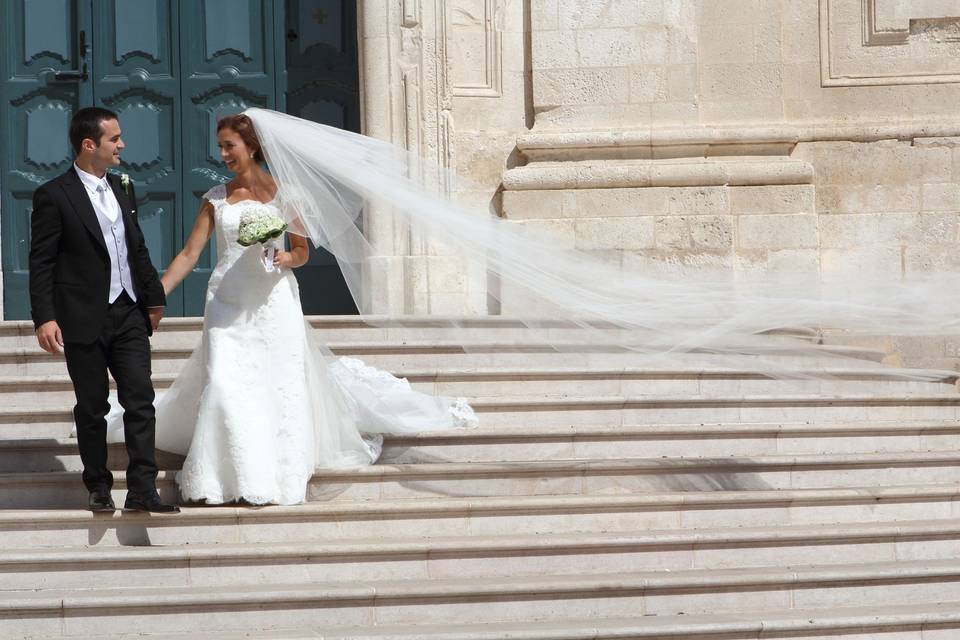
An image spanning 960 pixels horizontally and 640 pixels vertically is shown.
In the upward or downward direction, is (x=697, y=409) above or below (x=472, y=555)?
above

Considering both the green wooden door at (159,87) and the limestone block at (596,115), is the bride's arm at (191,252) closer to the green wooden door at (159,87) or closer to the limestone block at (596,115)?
the green wooden door at (159,87)

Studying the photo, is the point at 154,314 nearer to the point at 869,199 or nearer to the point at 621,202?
the point at 621,202

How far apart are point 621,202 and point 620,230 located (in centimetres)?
22

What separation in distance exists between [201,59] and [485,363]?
13.7 ft

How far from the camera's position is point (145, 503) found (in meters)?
6.61

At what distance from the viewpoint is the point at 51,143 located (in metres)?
11.6

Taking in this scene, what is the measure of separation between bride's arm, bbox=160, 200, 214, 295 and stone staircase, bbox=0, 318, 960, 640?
92cm

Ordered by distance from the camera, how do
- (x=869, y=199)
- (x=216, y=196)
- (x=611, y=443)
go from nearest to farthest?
1. (x=216, y=196)
2. (x=611, y=443)
3. (x=869, y=199)

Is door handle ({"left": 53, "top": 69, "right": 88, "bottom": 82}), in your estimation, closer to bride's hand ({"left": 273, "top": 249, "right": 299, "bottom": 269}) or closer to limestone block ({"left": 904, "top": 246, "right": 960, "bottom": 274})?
bride's hand ({"left": 273, "top": 249, "right": 299, "bottom": 269})

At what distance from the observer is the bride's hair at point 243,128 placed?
6.98m

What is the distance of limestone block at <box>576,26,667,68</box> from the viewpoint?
450 inches

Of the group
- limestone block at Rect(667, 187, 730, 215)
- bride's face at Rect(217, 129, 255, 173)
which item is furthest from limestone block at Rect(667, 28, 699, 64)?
bride's face at Rect(217, 129, 255, 173)

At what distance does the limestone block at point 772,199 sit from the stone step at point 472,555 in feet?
14.7

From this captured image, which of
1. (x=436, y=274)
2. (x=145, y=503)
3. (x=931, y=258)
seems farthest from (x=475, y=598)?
(x=931, y=258)
